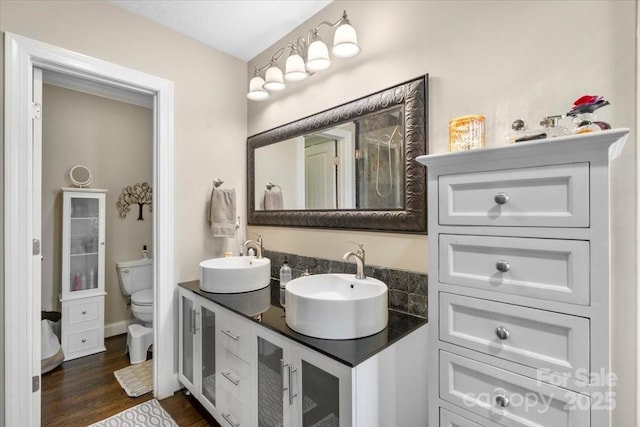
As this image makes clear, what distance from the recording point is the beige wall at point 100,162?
103 inches

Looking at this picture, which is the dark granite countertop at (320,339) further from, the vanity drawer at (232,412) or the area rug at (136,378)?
the area rug at (136,378)

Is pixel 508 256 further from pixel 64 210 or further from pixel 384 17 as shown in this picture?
pixel 64 210

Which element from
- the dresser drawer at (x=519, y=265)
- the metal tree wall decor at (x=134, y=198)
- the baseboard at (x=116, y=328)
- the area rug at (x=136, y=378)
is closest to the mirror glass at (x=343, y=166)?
the dresser drawer at (x=519, y=265)

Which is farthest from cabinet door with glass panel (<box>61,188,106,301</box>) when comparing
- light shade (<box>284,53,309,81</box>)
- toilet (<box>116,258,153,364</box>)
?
light shade (<box>284,53,309,81</box>)

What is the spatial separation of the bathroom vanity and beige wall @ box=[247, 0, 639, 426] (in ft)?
1.48

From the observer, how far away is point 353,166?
5.45 ft

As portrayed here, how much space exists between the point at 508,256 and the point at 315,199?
3.87 feet

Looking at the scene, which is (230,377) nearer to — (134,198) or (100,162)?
(134,198)

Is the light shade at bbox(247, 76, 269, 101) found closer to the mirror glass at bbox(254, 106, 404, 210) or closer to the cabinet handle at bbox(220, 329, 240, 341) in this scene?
the mirror glass at bbox(254, 106, 404, 210)

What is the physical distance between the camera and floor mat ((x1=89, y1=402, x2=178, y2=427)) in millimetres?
1723

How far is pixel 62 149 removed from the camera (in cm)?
269

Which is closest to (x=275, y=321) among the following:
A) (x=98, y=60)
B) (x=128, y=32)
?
(x=98, y=60)

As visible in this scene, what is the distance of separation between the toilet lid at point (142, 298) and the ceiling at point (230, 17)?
215 centimetres

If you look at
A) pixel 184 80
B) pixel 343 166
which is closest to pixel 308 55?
pixel 343 166
